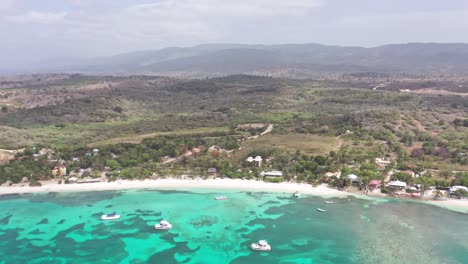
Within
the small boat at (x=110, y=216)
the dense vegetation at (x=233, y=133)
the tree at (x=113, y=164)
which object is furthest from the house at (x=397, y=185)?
the tree at (x=113, y=164)

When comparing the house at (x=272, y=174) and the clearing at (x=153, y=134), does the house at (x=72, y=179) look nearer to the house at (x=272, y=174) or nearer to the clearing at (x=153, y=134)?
the clearing at (x=153, y=134)

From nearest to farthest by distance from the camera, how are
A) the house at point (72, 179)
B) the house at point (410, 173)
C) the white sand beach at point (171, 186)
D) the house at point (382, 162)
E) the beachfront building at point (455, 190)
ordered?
the beachfront building at point (455, 190)
the house at point (410, 173)
the white sand beach at point (171, 186)
the house at point (72, 179)
the house at point (382, 162)

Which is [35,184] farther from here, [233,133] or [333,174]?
[233,133]

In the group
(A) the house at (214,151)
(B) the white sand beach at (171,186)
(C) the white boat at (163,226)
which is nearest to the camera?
(C) the white boat at (163,226)

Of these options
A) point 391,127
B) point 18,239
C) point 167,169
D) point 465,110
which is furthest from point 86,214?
point 465,110

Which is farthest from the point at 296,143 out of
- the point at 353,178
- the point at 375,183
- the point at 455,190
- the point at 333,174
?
the point at 455,190

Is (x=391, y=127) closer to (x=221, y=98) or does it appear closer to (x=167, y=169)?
(x=167, y=169)

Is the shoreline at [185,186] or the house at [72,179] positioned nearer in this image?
the shoreline at [185,186]
